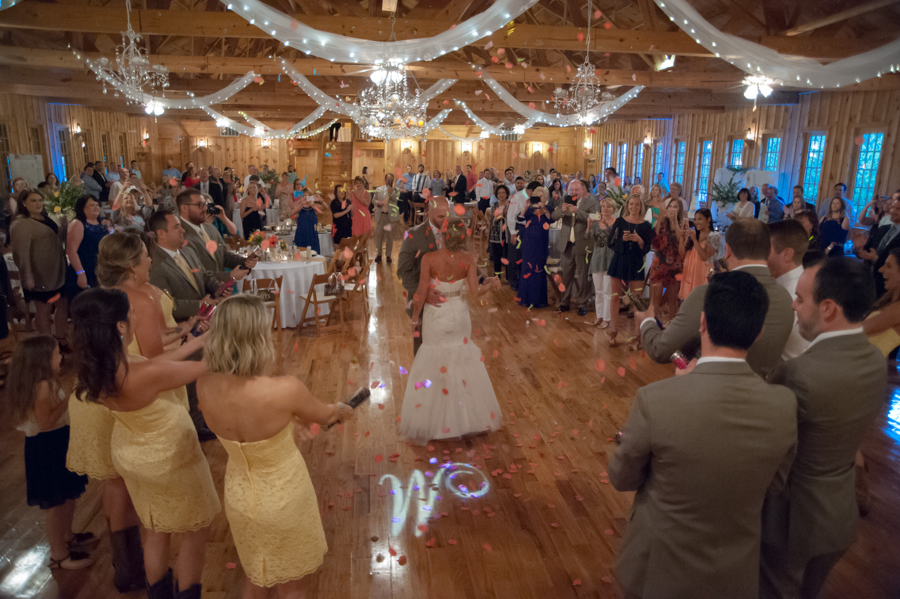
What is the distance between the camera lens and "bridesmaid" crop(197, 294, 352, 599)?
5.86 feet

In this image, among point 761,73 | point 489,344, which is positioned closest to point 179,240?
point 489,344

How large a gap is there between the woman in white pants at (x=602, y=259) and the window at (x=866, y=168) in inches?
257

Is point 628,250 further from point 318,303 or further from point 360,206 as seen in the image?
point 360,206

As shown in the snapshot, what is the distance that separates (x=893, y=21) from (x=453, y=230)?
332 inches

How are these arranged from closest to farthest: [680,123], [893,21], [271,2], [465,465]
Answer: [465,465], [893,21], [271,2], [680,123]

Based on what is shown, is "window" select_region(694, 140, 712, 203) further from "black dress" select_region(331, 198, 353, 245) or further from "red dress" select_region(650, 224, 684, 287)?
"red dress" select_region(650, 224, 684, 287)

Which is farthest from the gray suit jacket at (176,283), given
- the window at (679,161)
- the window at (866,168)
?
the window at (679,161)

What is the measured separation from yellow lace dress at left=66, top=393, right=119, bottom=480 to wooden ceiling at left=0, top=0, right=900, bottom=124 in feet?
19.8

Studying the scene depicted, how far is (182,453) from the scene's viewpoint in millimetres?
2123

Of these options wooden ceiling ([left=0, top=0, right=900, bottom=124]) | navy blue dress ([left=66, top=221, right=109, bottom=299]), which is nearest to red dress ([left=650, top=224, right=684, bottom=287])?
wooden ceiling ([left=0, top=0, right=900, bottom=124])

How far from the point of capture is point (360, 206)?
8.96 metres

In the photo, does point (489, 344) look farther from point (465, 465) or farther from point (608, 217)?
point (465, 465)

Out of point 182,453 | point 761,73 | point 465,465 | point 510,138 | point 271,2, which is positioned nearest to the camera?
point 182,453

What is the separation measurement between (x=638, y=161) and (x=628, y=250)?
14.6 m
